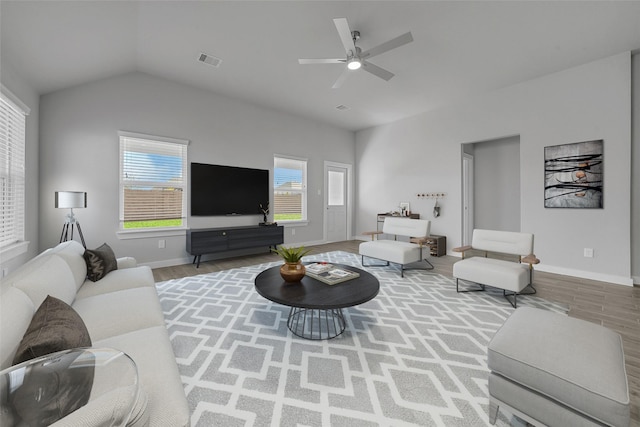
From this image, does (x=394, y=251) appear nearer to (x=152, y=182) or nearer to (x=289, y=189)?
(x=289, y=189)

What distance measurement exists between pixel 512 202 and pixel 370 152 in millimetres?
3375

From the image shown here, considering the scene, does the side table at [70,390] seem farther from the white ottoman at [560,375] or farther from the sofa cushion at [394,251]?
the sofa cushion at [394,251]

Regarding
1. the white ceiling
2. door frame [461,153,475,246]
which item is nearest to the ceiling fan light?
the white ceiling

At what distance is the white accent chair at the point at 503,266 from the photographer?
8.81 ft

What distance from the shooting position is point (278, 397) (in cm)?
147

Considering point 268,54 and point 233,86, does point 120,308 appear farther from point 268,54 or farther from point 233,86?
point 233,86

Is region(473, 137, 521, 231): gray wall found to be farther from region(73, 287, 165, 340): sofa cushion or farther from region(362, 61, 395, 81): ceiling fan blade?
region(73, 287, 165, 340): sofa cushion

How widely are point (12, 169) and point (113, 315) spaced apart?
8.54 ft

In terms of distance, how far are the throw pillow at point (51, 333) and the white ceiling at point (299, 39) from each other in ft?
8.43

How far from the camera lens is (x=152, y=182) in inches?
166

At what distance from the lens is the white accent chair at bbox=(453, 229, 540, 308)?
2.69 meters

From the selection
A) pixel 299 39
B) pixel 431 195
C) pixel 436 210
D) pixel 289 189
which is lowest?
pixel 436 210

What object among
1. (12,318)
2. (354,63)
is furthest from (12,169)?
(354,63)

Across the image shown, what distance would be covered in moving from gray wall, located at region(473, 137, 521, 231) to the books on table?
14.4ft
